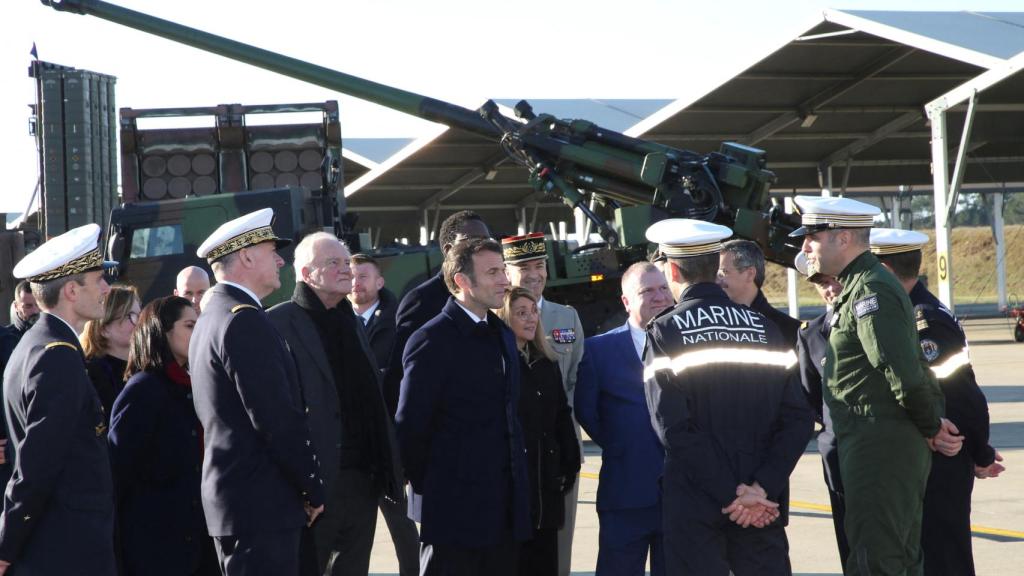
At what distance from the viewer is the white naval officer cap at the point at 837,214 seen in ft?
15.9

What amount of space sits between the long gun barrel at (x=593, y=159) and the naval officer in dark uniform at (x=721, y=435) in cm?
752

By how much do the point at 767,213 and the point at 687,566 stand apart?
817cm

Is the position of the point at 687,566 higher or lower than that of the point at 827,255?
lower

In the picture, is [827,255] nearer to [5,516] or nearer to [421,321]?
[421,321]

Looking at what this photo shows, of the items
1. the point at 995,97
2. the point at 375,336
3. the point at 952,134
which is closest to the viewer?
the point at 375,336

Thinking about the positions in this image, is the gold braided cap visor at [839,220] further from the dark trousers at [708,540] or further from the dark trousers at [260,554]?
the dark trousers at [260,554]

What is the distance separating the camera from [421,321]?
19.2 ft

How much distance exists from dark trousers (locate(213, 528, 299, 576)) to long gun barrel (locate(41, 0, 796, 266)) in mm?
8187

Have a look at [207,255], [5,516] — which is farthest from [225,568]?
[207,255]

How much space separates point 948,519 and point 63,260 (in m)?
3.68

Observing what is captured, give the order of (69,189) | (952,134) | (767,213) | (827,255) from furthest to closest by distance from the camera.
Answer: (952,134) → (69,189) → (767,213) → (827,255)

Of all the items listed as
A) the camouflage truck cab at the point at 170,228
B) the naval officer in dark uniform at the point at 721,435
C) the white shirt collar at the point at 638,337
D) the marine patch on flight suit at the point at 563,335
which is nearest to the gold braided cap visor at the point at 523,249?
the marine patch on flight suit at the point at 563,335

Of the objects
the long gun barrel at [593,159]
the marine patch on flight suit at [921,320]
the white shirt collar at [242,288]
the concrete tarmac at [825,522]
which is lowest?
the concrete tarmac at [825,522]

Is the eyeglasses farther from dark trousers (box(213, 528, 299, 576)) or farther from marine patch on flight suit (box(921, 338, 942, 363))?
marine patch on flight suit (box(921, 338, 942, 363))
